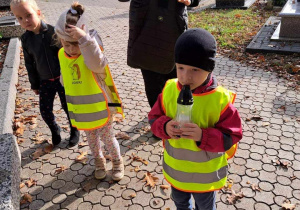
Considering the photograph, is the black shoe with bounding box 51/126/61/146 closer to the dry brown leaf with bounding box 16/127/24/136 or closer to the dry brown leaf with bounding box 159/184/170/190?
the dry brown leaf with bounding box 16/127/24/136

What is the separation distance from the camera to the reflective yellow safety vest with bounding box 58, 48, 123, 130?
95.3 inches

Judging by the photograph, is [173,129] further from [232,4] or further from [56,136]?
[232,4]

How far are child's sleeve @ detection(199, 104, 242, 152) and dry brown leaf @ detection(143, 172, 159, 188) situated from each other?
59.0 inches

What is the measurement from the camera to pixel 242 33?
8.02m

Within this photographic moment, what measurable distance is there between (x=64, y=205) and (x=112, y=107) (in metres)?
1.13

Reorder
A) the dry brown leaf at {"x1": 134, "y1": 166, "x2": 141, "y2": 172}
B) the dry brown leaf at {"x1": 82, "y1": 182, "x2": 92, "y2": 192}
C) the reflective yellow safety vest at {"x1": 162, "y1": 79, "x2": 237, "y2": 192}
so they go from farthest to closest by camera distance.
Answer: the dry brown leaf at {"x1": 134, "y1": 166, "x2": 141, "y2": 172}, the dry brown leaf at {"x1": 82, "y1": 182, "x2": 92, "y2": 192}, the reflective yellow safety vest at {"x1": 162, "y1": 79, "x2": 237, "y2": 192}

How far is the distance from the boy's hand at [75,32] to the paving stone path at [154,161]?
164cm

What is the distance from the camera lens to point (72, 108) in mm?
2580

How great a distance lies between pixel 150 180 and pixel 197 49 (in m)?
1.94

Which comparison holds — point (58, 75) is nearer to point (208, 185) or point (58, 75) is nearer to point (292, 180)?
point (208, 185)

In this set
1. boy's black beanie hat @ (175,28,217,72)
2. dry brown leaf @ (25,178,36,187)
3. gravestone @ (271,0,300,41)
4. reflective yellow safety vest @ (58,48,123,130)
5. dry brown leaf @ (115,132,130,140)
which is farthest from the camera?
gravestone @ (271,0,300,41)

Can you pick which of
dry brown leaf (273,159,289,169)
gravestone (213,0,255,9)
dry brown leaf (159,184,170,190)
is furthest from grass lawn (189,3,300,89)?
dry brown leaf (159,184,170,190)

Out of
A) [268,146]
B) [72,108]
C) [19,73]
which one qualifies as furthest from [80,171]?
[19,73]

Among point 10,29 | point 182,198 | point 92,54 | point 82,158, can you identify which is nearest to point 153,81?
point 92,54
